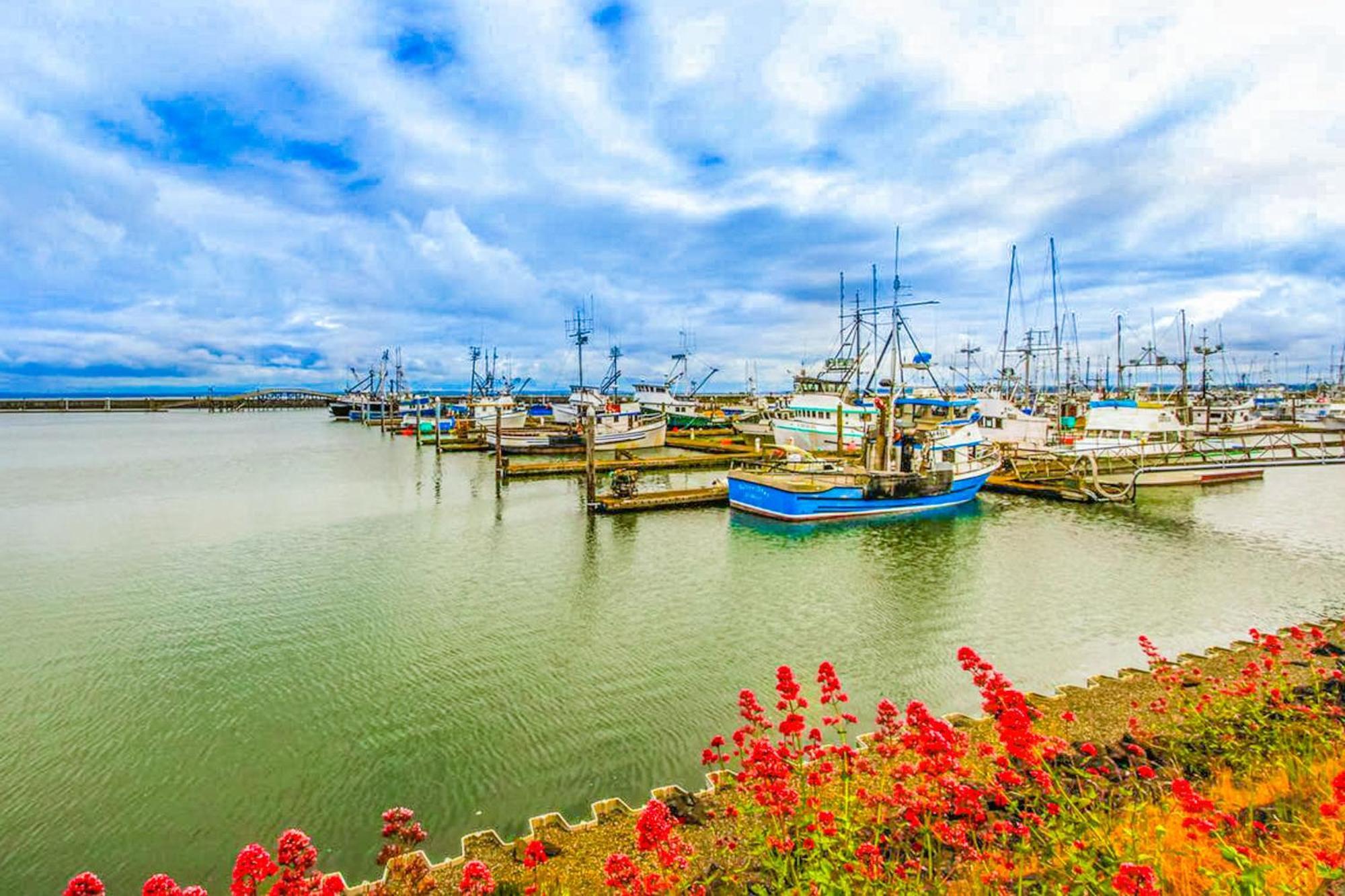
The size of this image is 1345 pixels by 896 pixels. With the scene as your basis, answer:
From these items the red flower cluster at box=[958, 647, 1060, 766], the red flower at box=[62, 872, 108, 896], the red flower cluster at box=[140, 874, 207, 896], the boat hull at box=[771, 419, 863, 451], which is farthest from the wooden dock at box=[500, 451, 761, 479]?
the red flower cluster at box=[140, 874, 207, 896]

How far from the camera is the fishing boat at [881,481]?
23.7 m

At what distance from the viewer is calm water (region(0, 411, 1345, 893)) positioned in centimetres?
752

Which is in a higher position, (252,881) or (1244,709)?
(252,881)

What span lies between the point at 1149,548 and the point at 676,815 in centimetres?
2040

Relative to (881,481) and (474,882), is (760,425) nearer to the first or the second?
(881,481)

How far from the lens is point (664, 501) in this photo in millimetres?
26344

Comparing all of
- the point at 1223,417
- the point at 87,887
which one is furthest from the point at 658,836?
the point at 1223,417

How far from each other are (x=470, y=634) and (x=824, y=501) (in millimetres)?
14731

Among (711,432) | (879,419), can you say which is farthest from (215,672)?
(711,432)

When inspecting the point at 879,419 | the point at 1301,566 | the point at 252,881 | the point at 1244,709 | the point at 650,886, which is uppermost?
the point at 879,419

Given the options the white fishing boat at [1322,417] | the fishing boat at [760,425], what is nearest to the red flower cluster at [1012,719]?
the fishing boat at [760,425]

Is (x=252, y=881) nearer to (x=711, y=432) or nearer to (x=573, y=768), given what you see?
(x=573, y=768)

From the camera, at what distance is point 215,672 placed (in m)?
10.9

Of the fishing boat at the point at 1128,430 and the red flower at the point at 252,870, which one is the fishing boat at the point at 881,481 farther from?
the red flower at the point at 252,870
